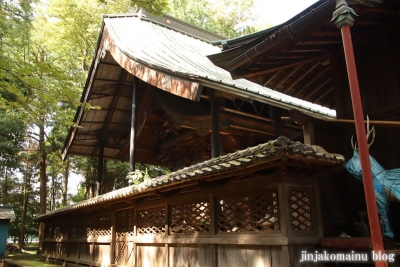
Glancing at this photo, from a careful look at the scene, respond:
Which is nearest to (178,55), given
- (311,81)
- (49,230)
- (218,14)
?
(311,81)

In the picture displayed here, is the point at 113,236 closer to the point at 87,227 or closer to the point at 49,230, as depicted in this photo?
the point at 87,227

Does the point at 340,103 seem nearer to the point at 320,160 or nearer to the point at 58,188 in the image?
the point at 320,160

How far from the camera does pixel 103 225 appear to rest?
423 inches

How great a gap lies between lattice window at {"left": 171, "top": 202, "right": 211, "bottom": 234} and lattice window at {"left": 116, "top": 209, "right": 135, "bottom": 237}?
204 centimetres

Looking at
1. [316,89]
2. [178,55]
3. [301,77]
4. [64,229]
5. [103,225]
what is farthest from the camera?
[64,229]

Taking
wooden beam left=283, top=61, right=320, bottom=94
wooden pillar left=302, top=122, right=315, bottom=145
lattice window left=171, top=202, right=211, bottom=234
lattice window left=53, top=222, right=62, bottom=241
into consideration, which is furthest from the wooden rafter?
lattice window left=53, top=222, right=62, bottom=241

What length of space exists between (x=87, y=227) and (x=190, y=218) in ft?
21.4

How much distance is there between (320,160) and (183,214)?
137 inches

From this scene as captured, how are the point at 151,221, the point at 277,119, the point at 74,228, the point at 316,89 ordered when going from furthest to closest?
1. the point at 74,228
2. the point at 277,119
3. the point at 151,221
4. the point at 316,89

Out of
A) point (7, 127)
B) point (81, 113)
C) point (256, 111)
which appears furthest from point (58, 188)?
point (256, 111)

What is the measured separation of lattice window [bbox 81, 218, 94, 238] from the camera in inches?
452

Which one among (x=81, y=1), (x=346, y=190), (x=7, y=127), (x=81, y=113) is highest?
(x=81, y=1)

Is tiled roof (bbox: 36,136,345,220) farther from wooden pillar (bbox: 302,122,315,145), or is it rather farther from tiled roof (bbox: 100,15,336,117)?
tiled roof (bbox: 100,15,336,117)

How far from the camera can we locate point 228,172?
5188 mm
